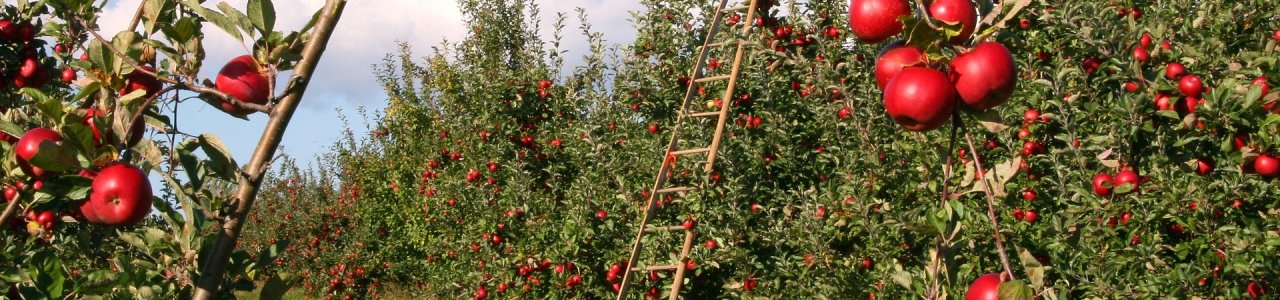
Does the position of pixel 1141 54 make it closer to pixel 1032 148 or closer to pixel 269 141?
pixel 1032 148

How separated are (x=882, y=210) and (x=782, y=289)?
2.62 ft

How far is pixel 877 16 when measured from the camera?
99cm

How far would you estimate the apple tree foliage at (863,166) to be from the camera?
271cm

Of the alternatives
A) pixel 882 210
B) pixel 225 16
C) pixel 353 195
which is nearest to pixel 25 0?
pixel 225 16

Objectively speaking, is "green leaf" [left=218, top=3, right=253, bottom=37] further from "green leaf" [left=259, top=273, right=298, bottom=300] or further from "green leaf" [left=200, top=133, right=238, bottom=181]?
"green leaf" [left=259, top=273, right=298, bottom=300]

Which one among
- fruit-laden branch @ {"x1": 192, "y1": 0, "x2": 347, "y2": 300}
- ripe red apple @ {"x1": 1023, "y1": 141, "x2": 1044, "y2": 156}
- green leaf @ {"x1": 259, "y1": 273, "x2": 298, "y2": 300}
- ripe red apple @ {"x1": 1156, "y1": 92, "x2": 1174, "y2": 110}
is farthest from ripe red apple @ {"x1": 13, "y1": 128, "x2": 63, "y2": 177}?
ripe red apple @ {"x1": 1023, "y1": 141, "x2": 1044, "y2": 156}

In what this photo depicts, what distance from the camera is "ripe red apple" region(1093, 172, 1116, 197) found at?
2930mm

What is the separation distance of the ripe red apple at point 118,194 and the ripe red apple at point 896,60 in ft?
2.85

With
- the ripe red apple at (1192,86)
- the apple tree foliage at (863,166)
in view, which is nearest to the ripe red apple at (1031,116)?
the apple tree foliage at (863,166)

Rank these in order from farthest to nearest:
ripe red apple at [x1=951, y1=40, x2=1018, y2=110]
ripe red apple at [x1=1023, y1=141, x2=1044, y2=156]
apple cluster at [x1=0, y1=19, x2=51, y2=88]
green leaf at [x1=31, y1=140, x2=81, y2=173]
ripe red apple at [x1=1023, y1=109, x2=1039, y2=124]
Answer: ripe red apple at [x1=1023, y1=141, x2=1044, y2=156] < ripe red apple at [x1=1023, y1=109, x2=1039, y2=124] < apple cluster at [x1=0, y1=19, x2=51, y2=88] < green leaf at [x1=31, y1=140, x2=81, y2=173] < ripe red apple at [x1=951, y1=40, x2=1018, y2=110]

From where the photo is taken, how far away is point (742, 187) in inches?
174

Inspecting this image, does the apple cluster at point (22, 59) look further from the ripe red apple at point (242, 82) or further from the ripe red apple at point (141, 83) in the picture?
the ripe red apple at point (242, 82)

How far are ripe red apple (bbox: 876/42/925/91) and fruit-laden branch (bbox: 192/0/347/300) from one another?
20.9 inches

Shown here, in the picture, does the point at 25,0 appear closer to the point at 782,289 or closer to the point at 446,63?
the point at 782,289
